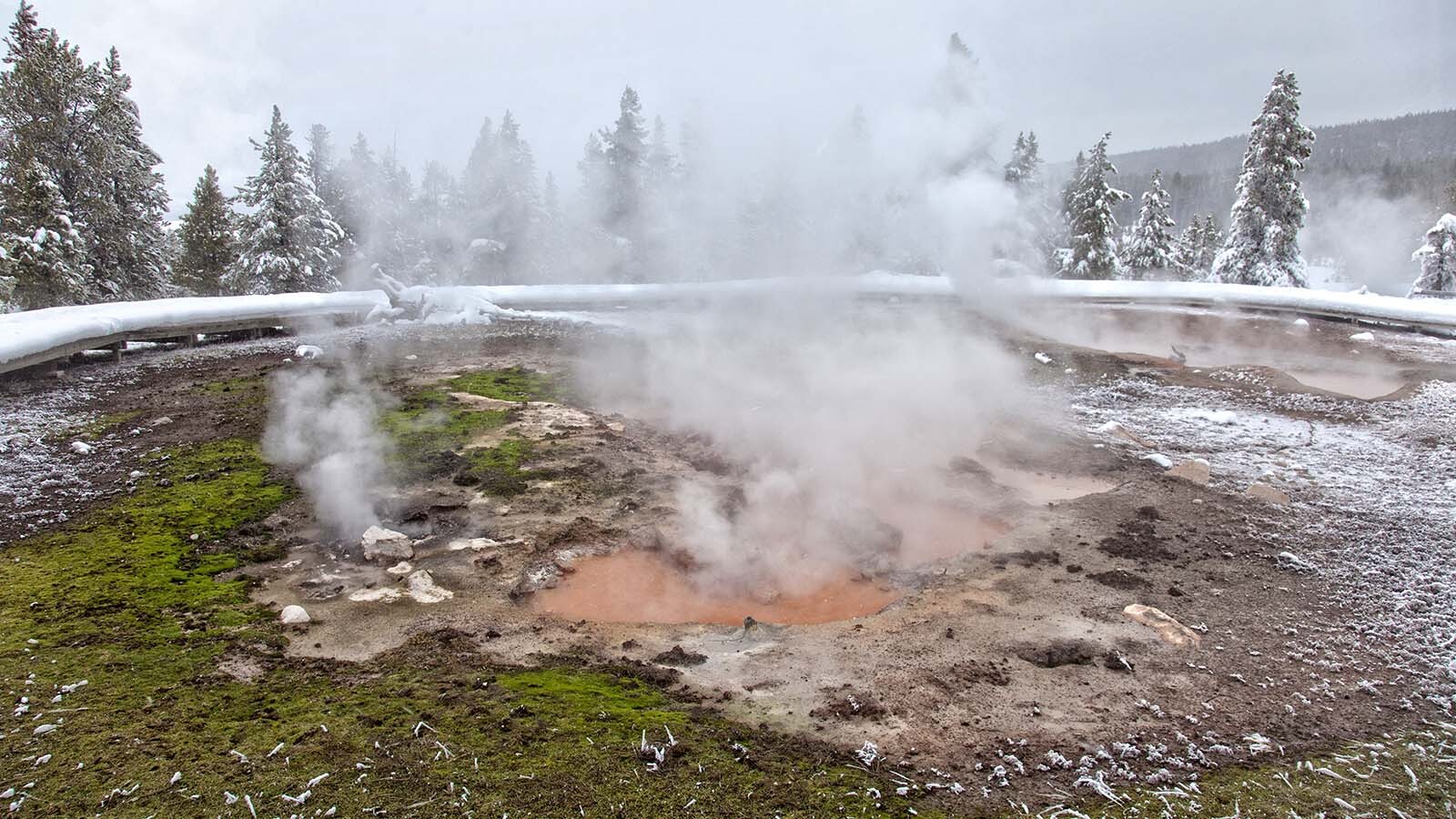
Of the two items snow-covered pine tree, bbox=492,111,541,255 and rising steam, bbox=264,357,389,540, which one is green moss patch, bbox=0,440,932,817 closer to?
rising steam, bbox=264,357,389,540

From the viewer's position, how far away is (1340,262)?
68250 mm

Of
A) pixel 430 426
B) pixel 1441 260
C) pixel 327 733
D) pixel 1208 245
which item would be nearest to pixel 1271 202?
pixel 1441 260

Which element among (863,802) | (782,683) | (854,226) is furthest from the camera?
(854,226)

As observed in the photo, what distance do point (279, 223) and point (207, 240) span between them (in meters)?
5.31

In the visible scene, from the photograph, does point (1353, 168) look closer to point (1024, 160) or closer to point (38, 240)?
point (1024, 160)

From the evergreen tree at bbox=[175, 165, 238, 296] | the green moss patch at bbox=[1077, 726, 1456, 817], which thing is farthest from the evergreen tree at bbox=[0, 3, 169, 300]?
the green moss patch at bbox=[1077, 726, 1456, 817]

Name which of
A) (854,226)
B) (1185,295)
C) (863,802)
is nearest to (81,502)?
(863,802)

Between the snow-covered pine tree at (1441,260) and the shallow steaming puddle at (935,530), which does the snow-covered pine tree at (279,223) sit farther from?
the snow-covered pine tree at (1441,260)

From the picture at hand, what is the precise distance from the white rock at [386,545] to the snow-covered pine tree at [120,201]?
20214 millimetres

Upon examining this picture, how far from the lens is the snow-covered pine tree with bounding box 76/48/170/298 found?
19812 millimetres

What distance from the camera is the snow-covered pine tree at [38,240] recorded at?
1833 centimetres

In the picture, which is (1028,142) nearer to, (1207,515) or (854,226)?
(854,226)

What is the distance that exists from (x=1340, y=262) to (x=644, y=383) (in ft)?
262

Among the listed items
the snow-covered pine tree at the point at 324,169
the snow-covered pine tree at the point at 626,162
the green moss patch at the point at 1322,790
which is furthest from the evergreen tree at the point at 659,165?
the green moss patch at the point at 1322,790
